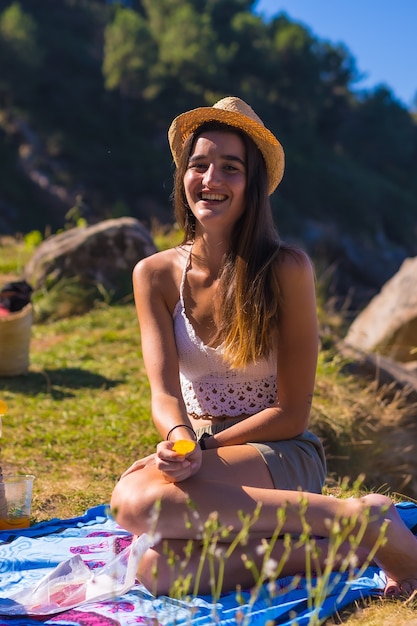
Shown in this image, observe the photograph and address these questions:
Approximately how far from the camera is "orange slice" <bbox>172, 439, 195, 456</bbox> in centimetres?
268

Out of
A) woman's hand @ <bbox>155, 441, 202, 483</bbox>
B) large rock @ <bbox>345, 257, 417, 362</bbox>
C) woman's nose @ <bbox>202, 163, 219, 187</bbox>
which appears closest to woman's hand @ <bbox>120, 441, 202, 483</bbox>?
woman's hand @ <bbox>155, 441, 202, 483</bbox>

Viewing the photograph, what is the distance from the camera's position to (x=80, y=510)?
12.9 feet

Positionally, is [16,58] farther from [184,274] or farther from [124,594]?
[124,594]

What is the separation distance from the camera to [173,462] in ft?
8.80

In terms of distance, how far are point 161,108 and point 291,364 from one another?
129 feet

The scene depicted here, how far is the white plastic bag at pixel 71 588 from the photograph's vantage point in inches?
105

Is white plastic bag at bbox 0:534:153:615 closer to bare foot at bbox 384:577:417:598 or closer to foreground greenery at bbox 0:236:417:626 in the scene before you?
bare foot at bbox 384:577:417:598

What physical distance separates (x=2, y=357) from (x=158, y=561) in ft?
12.9

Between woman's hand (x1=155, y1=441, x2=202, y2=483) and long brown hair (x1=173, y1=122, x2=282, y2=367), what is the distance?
51 centimetres

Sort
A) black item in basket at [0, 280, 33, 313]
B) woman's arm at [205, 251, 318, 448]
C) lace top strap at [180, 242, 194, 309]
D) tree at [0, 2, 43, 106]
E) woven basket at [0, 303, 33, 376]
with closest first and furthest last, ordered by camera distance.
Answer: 1. woman's arm at [205, 251, 318, 448]
2. lace top strap at [180, 242, 194, 309]
3. woven basket at [0, 303, 33, 376]
4. black item in basket at [0, 280, 33, 313]
5. tree at [0, 2, 43, 106]

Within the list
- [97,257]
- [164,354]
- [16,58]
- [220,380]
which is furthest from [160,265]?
[16,58]

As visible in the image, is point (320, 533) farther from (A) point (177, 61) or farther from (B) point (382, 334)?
(A) point (177, 61)

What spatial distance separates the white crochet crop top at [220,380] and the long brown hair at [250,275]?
0.19 feet

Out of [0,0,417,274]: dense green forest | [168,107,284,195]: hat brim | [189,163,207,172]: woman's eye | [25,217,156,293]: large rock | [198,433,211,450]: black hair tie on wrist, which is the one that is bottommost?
[198,433,211,450]: black hair tie on wrist
